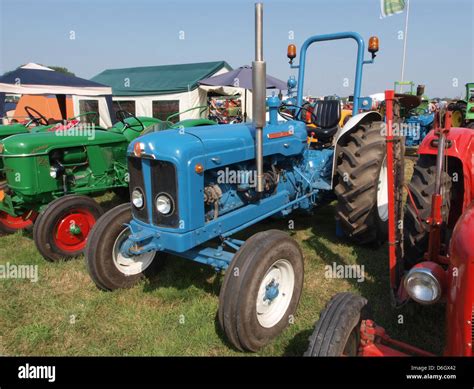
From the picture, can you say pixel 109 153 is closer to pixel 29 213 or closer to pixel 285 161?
pixel 29 213

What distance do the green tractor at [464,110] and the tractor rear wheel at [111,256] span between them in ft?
31.5

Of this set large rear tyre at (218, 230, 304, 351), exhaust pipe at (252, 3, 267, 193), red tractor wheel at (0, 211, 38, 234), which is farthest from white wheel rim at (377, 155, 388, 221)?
red tractor wheel at (0, 211, 38, 234)

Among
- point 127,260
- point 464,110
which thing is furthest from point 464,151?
point 464,110

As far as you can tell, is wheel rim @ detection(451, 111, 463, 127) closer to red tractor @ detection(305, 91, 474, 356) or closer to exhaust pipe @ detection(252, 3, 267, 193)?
red tractor @ detection(305, 91, 474, 356)

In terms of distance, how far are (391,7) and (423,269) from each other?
963 centimetres

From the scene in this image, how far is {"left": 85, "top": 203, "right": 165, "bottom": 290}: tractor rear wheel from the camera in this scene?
9.57ft

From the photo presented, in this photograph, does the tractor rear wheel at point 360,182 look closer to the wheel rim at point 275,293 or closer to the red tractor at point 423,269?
the red tractor at point 423,269

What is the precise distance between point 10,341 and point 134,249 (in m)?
1.06

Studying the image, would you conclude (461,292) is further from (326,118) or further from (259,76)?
(326,118)

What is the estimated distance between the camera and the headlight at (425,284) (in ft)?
5.17

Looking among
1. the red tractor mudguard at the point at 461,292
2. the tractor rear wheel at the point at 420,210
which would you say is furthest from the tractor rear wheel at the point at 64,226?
the red tractor mudguard at the point at 461,292

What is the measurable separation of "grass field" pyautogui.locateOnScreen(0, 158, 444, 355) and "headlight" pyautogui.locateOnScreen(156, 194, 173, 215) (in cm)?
82

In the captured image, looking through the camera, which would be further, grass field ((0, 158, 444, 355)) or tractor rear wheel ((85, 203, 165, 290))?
tractor rear wheel ((85, 203, 165, 290))
